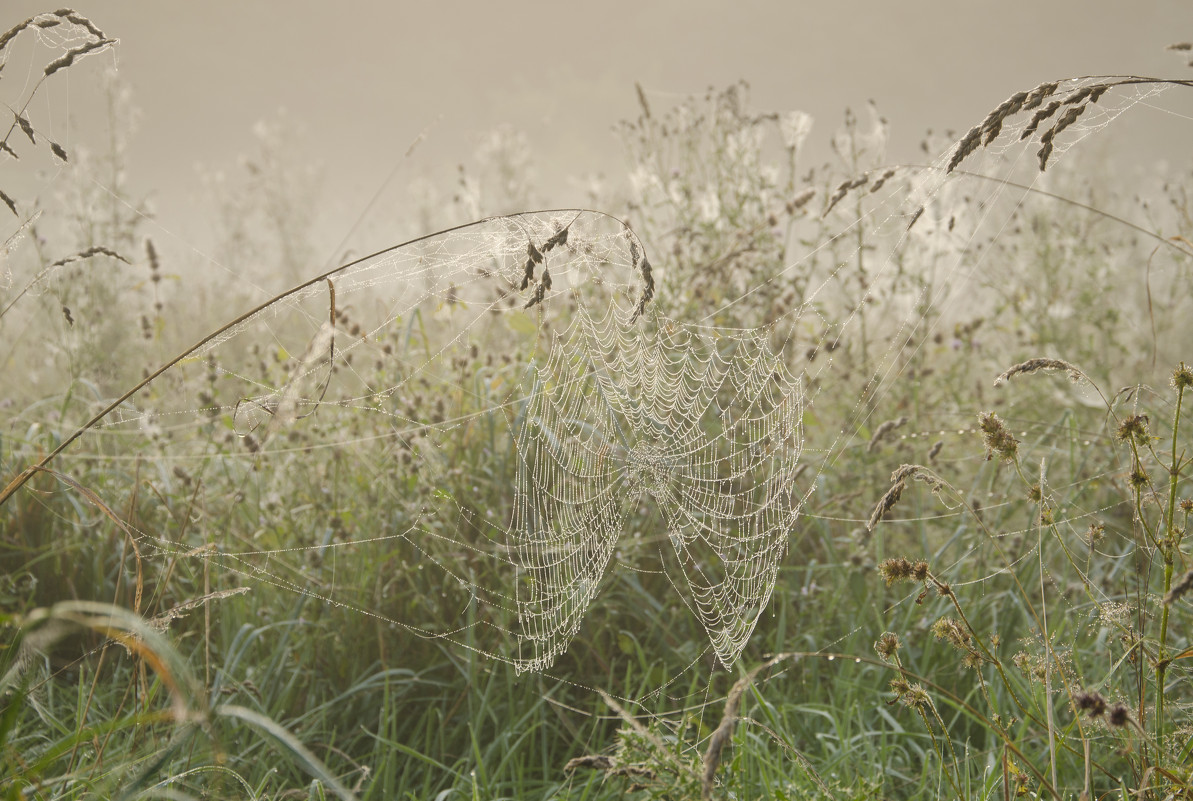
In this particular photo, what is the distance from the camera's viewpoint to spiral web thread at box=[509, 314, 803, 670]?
2.54m

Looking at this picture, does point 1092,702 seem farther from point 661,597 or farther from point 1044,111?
point 661,597

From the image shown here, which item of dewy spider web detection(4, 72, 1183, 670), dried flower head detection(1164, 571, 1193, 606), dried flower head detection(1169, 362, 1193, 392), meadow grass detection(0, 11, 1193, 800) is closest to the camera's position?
dried flower head detection(1164, 571, 1193, 606)

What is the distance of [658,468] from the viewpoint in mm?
2943

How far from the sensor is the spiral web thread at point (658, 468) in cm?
254

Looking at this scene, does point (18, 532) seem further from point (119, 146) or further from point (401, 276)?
point (119, 146)

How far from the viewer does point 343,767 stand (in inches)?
84.9

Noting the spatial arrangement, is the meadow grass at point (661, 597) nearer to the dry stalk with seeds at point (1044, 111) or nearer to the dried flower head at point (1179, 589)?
the dry stalk with seeds at point (1044, 111)

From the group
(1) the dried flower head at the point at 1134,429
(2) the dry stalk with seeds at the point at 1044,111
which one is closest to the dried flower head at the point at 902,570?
(1) the dried flower head at the point at 1134,429

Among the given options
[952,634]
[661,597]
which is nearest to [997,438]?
[952,634]

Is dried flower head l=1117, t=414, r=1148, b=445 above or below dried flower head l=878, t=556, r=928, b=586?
above

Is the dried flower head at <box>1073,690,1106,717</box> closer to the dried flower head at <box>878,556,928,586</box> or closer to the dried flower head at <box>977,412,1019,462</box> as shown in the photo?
the dried flower head at <box>878,556,928,586</box>

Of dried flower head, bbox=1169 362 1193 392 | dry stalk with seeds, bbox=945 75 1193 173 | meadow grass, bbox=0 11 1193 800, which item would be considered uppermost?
dry stalk with seeds, bbox=945 75 1193 173

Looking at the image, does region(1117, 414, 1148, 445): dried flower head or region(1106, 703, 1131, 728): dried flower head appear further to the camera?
region(1117, 414, 1148, 445): dried flower head

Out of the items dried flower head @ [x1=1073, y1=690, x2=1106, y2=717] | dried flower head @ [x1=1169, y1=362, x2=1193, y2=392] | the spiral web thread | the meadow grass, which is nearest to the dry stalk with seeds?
the meadow grass
